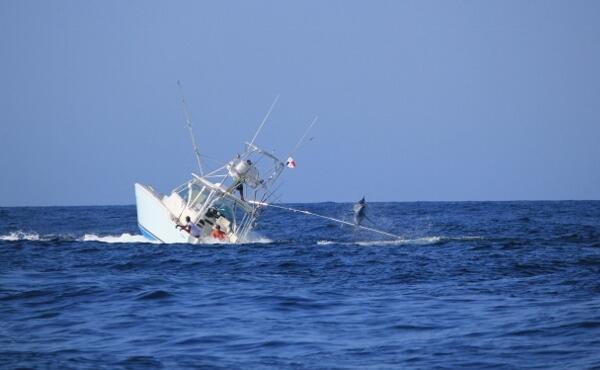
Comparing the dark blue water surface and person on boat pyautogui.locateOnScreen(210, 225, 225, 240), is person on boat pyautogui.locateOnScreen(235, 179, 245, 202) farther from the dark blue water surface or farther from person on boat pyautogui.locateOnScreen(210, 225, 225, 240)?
the dark blue water surface

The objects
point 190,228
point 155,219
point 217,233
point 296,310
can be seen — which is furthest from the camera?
point 155,219

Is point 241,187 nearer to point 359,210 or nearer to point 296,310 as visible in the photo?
point 359,210

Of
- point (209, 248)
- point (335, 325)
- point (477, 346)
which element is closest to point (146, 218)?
point (209, 248)

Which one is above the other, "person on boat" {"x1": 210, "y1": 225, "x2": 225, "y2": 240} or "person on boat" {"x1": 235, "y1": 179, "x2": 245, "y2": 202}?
"person on boat" {"x1": 235, "y1": 179, "x2": 245, "y2": 202}

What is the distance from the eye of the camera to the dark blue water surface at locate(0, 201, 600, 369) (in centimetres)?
1266

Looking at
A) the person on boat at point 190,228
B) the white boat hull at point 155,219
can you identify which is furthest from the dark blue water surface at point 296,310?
the white boat hull at point 155,219

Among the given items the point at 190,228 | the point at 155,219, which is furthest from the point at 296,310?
the point at 155,219

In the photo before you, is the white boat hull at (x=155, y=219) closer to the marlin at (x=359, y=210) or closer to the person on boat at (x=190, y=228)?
the person on boat at (x=190, y=228)

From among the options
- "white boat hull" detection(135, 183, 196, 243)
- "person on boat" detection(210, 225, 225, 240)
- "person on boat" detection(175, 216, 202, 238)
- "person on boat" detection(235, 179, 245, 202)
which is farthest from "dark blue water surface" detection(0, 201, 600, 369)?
"person on boat" detection(235, 179, 245, 202)

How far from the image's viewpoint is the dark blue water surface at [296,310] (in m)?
12.7

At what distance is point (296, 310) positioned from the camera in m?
16.4

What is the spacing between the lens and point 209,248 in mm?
28859

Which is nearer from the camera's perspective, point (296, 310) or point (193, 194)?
point (296, 310)

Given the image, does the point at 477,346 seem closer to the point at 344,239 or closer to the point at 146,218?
the point at 146,218
